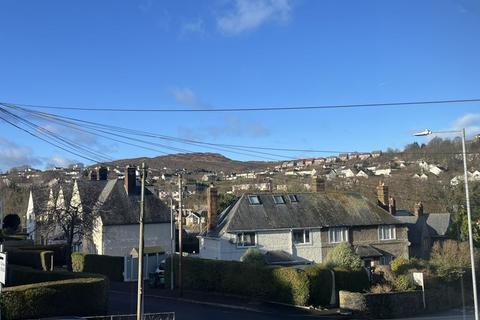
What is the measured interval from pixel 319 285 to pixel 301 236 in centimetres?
1638

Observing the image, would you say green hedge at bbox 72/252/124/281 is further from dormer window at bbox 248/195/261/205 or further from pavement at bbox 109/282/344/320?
dormer window at bbox 248/195/261/205

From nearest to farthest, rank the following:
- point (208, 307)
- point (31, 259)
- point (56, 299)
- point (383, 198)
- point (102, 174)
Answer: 1. point (56, 299)
2. point (208, 307)
3. point (31, 259)
4. point (383, 198)
5. point (102, 174)

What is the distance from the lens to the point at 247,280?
33.5 metres

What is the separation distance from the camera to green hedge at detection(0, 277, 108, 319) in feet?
69.4

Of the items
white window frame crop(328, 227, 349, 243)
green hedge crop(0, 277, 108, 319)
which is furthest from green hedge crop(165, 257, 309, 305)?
white window frame crop(328, 227, 349, 243)

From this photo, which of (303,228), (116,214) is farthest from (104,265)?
(303,228)

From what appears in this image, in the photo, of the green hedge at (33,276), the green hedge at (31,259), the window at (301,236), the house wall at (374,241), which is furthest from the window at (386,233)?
the green hedge at (33,276)

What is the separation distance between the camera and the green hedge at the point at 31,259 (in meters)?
36.4

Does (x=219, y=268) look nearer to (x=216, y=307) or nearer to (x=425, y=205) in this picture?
(x=216, y=307)

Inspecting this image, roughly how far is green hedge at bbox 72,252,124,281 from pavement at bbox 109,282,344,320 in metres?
8.61

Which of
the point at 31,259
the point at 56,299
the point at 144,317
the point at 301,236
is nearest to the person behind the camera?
the point at 56,299

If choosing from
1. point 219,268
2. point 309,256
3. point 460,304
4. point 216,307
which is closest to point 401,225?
point 309,256

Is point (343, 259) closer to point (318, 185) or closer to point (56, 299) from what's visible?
point (318, 185)

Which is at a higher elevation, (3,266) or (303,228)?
(303,228)
